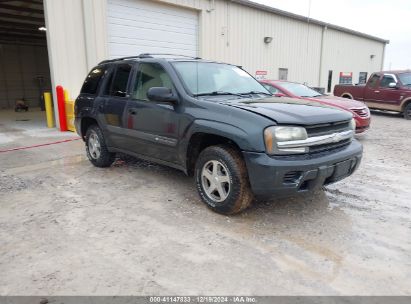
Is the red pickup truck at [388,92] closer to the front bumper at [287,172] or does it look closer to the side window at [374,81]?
the side window at [374,81]

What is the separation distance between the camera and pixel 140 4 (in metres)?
11.0

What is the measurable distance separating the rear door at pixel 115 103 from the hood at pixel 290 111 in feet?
6.09

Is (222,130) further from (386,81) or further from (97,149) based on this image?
(386,81)

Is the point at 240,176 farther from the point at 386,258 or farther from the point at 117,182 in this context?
the point at 117,182

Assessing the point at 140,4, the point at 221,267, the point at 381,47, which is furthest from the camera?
the point at 381,47

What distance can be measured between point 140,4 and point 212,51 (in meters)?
3.31

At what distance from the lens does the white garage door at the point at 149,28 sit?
10523 mm

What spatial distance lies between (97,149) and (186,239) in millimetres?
3074

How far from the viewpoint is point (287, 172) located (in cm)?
342

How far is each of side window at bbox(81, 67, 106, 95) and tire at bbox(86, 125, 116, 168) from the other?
2.00 ft

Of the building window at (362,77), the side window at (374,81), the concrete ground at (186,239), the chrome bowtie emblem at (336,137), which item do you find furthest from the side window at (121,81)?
the building window at (362,77)

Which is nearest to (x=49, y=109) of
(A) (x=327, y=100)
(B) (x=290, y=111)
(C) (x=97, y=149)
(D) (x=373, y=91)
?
(C) (x=97, y=149)

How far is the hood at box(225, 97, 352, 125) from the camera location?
3.55m

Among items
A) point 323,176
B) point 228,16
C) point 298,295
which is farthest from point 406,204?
point 228,16
